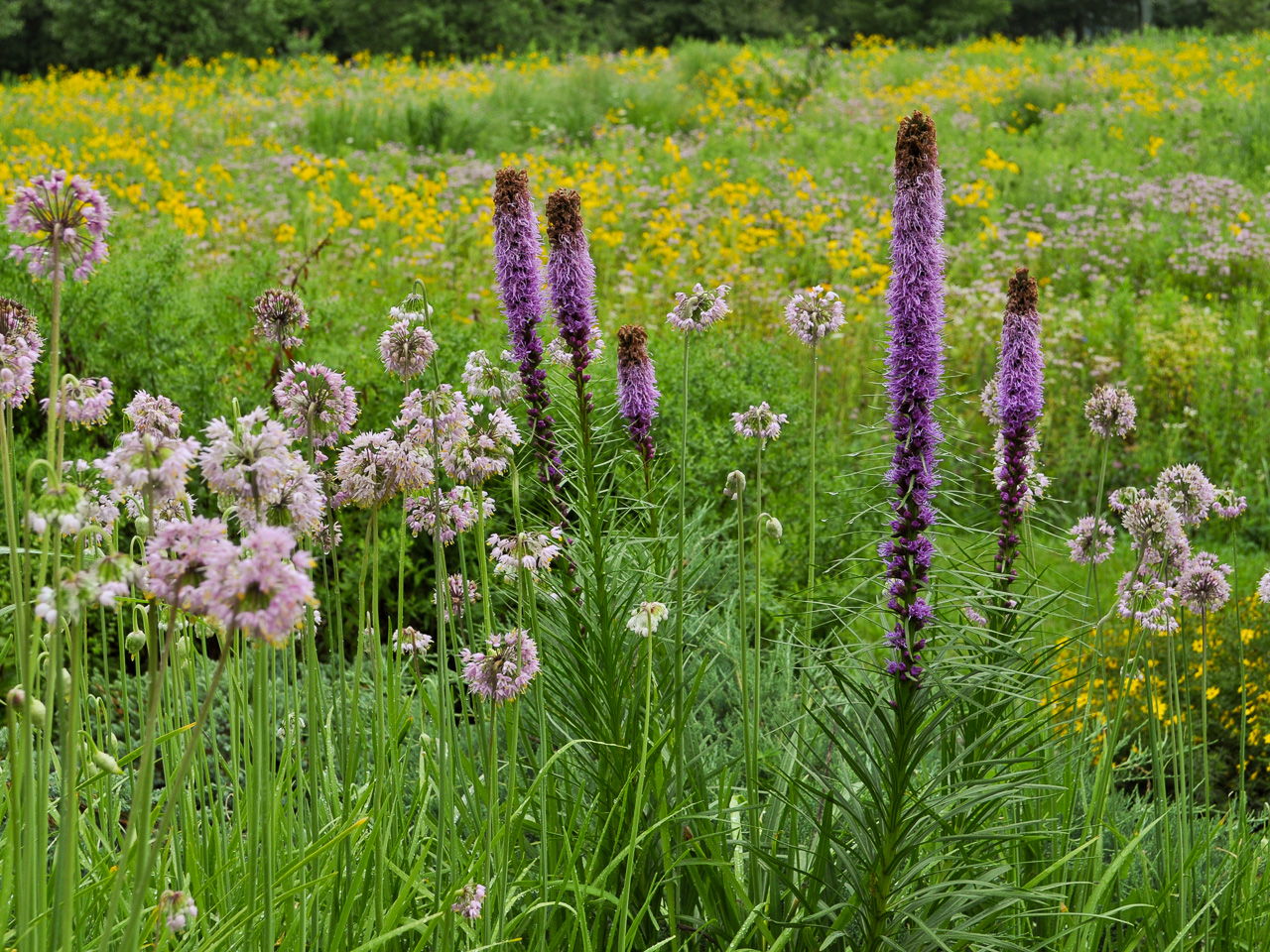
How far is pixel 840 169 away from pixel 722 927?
944 cm

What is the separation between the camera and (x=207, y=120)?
12852 mm

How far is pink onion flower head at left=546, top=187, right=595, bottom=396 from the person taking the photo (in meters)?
2.34

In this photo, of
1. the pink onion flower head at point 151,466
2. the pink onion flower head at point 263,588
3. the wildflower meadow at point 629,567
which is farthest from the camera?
the wildflower meadow at point 629,567

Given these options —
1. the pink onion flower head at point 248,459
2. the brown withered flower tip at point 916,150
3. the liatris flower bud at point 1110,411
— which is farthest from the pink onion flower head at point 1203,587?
the pink onion flower head at point 248,459

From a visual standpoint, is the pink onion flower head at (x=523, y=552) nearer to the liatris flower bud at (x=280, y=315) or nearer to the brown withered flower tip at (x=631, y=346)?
the liatris flower bud at (x=280, y=315)

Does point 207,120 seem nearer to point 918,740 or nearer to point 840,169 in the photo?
point 840,169

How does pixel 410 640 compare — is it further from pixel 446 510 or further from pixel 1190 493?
pixel 1190 493

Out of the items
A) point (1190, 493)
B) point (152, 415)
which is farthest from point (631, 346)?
point (1190, 493)

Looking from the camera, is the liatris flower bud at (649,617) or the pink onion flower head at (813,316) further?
the pink onion flower head at (813,316)

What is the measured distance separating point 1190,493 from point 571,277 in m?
1.50

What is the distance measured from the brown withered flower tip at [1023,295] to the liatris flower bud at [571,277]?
898mm

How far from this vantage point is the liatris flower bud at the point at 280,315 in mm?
1840

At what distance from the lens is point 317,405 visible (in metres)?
1.69

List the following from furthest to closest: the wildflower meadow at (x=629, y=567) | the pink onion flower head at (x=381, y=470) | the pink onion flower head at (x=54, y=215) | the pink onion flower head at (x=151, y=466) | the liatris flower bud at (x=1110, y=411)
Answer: the liatris flower bud at (x=1110, y=411), the pink onion flower head at (x=381, y=470), the wildflower meadow at (x=629, y=567), the pink onion flower head at (x=54, y=215), the pink onion flower head at (x=151, y=466)
